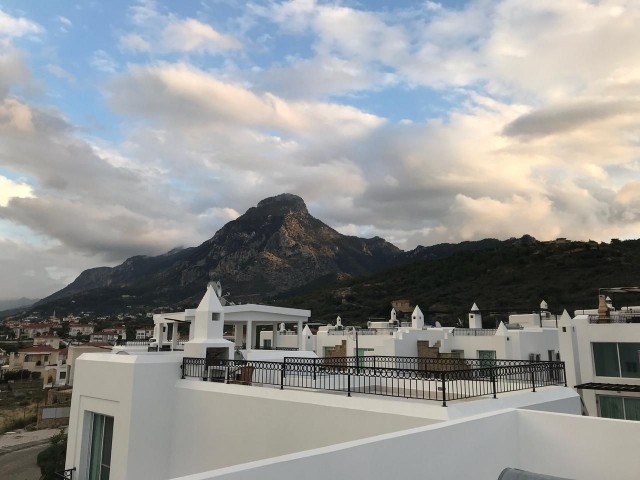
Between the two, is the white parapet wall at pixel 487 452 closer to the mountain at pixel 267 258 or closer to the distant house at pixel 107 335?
the distant house at pixel 107 335

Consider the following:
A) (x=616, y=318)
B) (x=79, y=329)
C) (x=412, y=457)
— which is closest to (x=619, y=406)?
(x=616, y=318)

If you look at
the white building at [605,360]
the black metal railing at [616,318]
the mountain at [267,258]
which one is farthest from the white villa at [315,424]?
the mountain at [267,258]

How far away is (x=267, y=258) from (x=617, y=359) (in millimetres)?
103293

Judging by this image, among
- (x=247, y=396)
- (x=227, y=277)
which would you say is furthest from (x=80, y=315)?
(x=247, y=396)

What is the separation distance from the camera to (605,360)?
18797mm

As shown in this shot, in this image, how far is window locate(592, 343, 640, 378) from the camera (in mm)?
17984

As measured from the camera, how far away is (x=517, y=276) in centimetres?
6531

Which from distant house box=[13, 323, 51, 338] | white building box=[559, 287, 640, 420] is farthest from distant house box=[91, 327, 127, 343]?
white building box=[559, 287, 640, 420]

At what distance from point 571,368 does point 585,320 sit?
214cm

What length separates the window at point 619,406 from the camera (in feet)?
57.0

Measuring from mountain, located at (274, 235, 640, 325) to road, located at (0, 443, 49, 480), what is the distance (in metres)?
36.5

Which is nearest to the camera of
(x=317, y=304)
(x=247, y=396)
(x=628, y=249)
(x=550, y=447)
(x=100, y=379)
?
(x=550, y=447)

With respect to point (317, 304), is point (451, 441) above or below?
below

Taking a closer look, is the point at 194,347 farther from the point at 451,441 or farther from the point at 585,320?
the point at 585,320
